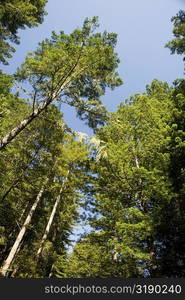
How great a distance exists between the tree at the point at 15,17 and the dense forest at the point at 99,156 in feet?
0.18

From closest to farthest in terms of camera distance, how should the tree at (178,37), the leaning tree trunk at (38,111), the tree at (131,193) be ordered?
the leaning tree trunk at (38,111)
the tree at (131,193)
the tree at (178,37)

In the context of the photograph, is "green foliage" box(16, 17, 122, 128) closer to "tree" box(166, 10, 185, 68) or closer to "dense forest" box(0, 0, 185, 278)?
"dense forest" box(0, 0, 185, 278)

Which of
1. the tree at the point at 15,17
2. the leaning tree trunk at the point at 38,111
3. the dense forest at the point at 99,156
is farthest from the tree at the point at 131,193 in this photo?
the tree at the point at 15,17

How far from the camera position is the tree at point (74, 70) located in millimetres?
8719

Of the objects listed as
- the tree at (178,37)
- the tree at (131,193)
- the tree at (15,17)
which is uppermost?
the tree at (178,37)

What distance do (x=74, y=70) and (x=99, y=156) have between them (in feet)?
12.9

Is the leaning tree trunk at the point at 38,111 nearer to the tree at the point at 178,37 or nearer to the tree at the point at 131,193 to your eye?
the tree at the point at 131,193

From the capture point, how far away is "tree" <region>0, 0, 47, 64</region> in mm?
10195

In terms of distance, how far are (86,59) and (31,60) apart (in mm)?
2286

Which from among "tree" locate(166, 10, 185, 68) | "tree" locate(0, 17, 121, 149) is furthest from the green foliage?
"tree" locate(166, 10, 185, 68)

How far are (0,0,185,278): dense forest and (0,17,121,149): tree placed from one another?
0.14ft

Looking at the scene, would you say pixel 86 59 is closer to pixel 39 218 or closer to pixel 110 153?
pixel 110 153

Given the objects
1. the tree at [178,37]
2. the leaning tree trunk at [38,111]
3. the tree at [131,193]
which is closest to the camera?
the leaning tree trunk at [38,111]

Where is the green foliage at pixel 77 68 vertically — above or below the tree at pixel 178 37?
below
